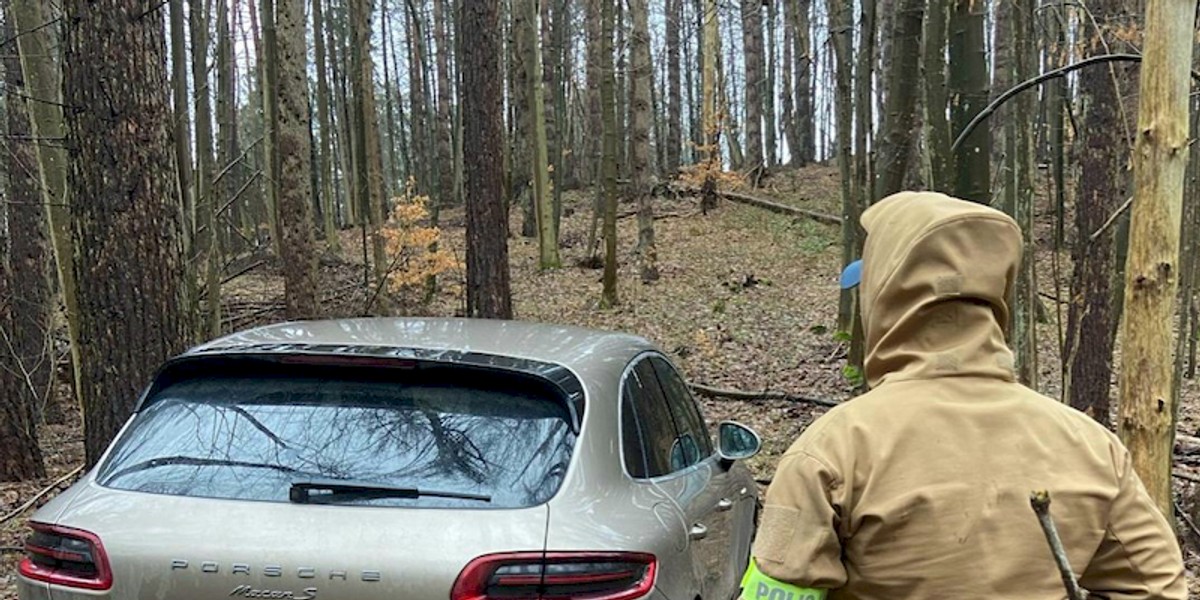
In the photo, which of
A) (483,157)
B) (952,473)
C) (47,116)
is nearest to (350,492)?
(952,473)

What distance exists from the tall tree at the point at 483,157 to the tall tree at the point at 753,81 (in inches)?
683

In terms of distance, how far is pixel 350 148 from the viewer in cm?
2533

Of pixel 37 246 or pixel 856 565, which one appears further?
pixel 37 246

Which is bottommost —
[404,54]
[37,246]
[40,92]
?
[37,246]

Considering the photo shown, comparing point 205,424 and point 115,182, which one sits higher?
point 115,182

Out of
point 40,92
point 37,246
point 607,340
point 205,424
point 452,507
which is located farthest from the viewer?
Answer: point 37,246

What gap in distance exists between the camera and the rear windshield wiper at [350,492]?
2633 millimetres

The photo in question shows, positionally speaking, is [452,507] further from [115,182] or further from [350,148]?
[350,148]

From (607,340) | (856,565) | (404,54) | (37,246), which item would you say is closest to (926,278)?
(856,565)

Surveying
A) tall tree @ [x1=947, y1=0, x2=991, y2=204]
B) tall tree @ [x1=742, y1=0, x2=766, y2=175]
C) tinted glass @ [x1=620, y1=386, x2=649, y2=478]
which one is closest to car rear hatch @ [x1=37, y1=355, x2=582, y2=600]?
tinted glass @ [x1=620, y1=386, x2=649, y2=478]

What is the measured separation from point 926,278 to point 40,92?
31.9 ft

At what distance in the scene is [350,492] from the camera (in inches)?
104

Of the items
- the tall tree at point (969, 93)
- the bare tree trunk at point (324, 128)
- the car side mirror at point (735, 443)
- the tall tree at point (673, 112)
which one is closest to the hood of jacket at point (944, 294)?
the car side mirror at point (735, 443)

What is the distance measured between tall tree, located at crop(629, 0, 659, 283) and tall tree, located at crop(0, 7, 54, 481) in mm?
11173
